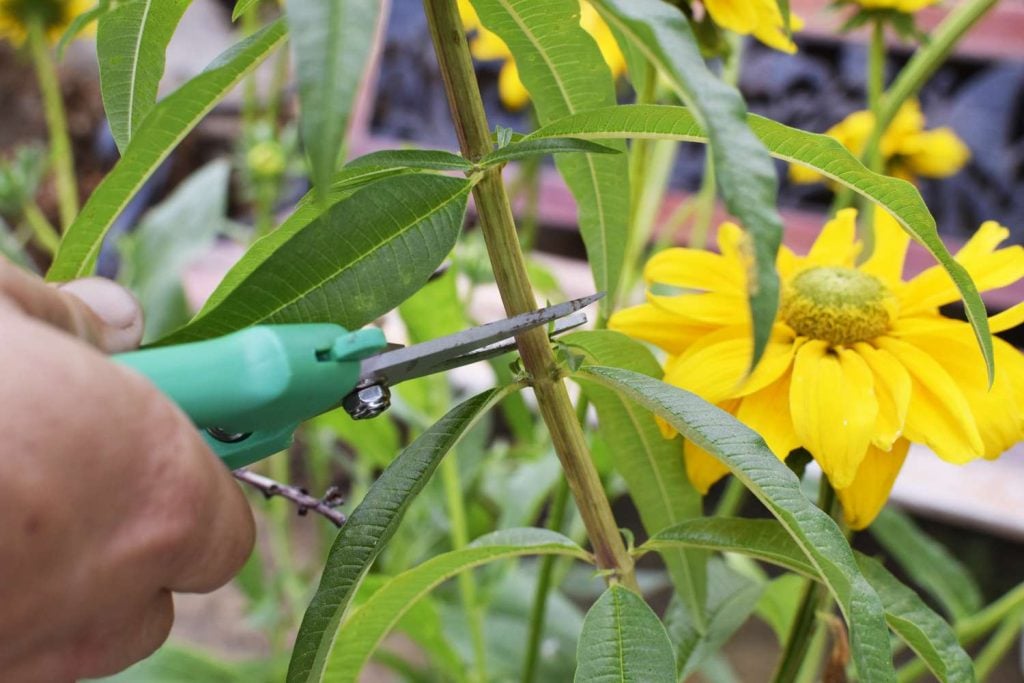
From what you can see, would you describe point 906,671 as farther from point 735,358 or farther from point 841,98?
point 841,98

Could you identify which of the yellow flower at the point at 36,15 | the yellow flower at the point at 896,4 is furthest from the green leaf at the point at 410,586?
the yellow flower at the point at 36,15

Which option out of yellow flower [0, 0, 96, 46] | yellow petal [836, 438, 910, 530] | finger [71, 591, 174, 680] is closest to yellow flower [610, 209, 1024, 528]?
yellow petal [836, 438, 910, 530]

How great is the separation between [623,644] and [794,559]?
4cm

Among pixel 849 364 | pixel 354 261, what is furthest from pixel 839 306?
pixel 354 261

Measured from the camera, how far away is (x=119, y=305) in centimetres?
14

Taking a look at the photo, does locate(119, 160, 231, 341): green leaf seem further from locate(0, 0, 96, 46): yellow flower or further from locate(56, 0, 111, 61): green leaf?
locate(56, 0, 111, 61): green leaf

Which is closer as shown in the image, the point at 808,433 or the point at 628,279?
the point at 808,433

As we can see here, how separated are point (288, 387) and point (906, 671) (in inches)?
9.8

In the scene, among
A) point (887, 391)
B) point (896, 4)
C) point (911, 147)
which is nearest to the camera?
point (887, 391)

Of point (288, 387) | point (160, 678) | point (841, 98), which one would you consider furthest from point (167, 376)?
point (841, 98)

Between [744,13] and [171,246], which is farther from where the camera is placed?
[171,246]

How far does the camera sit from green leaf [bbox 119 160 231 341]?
47 cm

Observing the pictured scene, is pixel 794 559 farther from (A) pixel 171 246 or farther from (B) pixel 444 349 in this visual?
(A) pixel 171 246

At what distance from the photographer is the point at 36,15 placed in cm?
53
